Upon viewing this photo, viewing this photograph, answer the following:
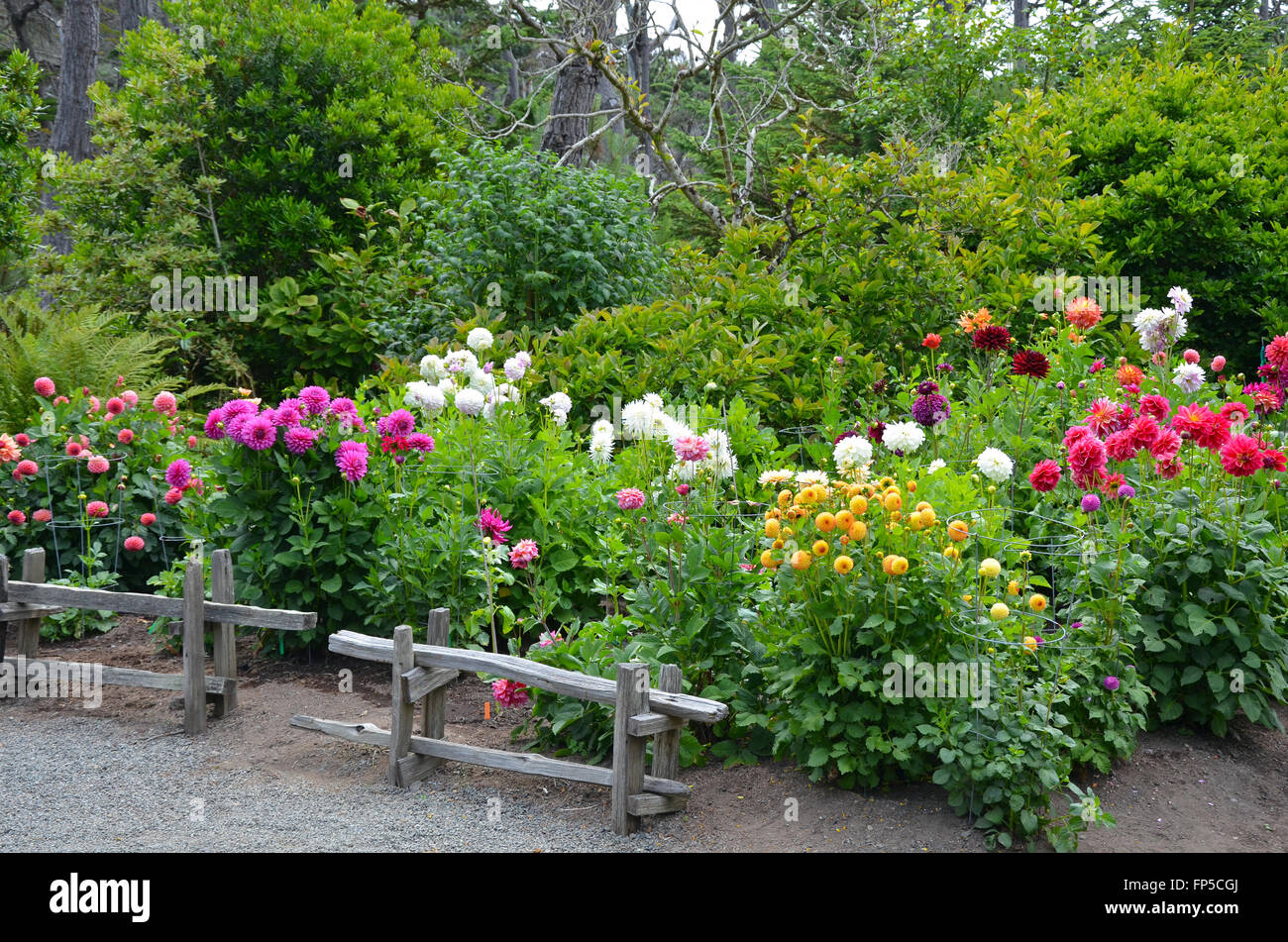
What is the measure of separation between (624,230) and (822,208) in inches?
57.3

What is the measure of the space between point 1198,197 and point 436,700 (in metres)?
6.92

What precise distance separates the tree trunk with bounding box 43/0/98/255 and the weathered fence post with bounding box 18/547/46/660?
440 inches

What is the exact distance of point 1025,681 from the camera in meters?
3.33

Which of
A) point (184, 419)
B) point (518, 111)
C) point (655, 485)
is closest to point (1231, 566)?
point (655, 485)

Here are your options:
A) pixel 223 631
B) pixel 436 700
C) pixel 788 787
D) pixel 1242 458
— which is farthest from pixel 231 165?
pixel 1242 458

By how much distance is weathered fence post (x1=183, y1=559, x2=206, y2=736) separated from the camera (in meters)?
4.54

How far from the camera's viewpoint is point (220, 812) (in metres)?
3.76

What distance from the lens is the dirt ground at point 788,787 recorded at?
331 centimetres

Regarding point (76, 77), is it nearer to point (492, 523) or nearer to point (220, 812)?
point (492, 523)

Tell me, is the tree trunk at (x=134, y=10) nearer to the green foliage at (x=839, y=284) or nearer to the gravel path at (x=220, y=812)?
the green foliage at (x=839, y=284)

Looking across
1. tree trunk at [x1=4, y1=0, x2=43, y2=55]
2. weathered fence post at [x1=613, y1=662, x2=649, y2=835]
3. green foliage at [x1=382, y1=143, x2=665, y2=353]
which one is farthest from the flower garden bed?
tree trunk at [x1=4, y1=0, x2=43, y2=55]

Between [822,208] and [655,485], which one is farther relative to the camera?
[822,208]

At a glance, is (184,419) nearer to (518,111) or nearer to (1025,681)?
(1025,681)

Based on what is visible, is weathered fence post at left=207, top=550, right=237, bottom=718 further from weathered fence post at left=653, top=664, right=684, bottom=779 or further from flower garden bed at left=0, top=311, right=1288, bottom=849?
weathered fence post at left=653, top=664, right=684, bottom=779
